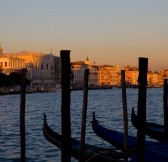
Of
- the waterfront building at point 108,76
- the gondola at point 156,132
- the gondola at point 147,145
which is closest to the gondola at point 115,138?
the gondola at point 147,145

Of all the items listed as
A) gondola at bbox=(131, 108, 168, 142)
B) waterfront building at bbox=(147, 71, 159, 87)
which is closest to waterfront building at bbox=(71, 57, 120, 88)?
waterfront building at bbox=(147, 71, 159, 87)

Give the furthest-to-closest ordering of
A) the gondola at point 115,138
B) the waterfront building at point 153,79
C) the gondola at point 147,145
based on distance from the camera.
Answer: the waterfront building at point 153,79, the gondola at point 115,138, the gondola at point 147,145

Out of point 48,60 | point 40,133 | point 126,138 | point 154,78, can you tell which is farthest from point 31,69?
point 126,138

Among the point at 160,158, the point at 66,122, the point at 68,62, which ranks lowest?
the point at 160,158

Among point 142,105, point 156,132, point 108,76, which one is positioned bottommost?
point 156,132

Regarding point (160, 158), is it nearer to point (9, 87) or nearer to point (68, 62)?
point (68, 62)

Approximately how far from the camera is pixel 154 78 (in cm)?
9669

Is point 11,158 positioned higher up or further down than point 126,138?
further down

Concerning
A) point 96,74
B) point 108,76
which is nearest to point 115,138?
point 96,74

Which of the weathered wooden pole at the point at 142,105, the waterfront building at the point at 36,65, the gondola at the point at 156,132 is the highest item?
the waterfront building at the point at 36,65

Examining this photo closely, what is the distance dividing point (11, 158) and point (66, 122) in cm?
349

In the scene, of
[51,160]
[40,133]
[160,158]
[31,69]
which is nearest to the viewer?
[160,158]

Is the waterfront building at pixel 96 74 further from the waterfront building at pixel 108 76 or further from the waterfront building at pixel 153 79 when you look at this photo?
the waterfront building at pixel 153 79

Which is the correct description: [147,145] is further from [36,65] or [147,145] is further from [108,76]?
[108,76]
